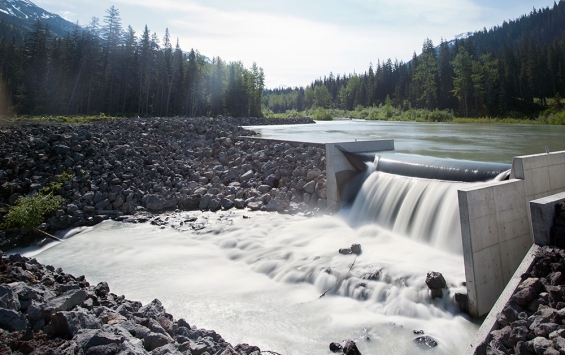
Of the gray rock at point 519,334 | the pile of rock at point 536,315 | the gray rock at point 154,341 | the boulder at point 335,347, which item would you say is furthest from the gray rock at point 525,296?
the gray rock at point 154,341

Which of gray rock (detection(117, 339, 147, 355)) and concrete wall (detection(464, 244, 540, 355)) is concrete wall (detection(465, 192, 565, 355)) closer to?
concrete wall (detection(464, 244, 540, 355))

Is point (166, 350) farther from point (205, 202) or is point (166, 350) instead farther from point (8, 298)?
point (205, 202)

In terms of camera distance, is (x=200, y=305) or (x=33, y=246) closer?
(x=200, y=305)

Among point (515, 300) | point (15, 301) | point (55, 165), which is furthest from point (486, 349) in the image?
point (55, 165)

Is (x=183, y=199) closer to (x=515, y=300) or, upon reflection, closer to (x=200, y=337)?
(x=200, y=337)

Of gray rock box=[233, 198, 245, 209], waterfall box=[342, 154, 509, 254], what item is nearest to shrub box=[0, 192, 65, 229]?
gray rock box=[233, 198, 245, 209]

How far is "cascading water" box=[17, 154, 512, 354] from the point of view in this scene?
20.2ft

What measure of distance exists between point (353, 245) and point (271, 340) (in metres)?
3.87

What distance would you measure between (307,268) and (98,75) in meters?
56.4

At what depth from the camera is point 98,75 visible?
5372 cm

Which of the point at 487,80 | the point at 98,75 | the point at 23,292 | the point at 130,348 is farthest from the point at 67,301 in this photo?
the point at 487,80

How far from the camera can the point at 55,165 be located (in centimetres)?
1525

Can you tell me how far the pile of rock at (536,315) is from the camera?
4.13 m

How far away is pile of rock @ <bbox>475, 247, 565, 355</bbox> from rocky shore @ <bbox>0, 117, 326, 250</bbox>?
8.11m
